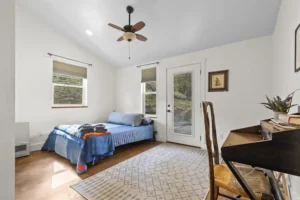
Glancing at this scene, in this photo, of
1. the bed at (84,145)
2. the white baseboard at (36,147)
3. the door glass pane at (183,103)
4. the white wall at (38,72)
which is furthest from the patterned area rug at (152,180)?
the white wall at (38,72)

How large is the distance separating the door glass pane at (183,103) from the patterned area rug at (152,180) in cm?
86

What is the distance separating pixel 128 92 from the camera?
484cm

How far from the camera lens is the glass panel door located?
3641 mm

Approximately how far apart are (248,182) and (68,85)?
4.26m

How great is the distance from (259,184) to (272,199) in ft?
0.64

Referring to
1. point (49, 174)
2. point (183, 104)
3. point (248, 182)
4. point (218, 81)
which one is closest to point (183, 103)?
point (183, 104)

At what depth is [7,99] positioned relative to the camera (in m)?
0.78

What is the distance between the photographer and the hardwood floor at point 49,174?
5.74 ft

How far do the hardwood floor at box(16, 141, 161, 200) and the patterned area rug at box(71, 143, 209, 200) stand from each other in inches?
5.9

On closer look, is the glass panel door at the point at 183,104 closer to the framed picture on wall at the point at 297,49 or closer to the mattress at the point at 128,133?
the mattress at the point at 128,133

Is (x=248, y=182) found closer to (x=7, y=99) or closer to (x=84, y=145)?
(x=7, y=99)

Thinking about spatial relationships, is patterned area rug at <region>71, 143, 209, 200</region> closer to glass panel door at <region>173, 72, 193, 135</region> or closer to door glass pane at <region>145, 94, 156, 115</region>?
glass panel door at <region>173, 72, 193, 135</region>

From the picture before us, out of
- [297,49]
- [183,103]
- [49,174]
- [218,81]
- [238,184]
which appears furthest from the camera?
[183,103]

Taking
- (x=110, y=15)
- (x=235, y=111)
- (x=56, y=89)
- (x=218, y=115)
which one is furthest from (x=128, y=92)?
(x=235, y=111)
